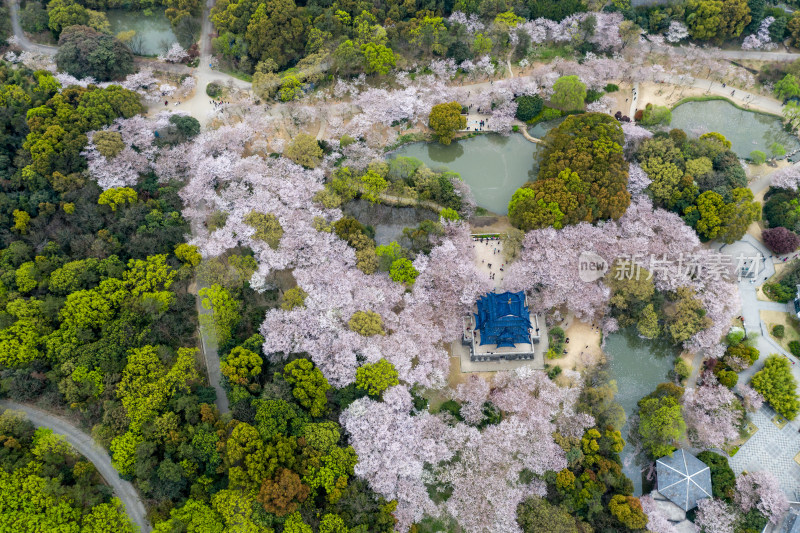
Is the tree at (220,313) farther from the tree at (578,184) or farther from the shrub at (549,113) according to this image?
the shrub at (549,113)

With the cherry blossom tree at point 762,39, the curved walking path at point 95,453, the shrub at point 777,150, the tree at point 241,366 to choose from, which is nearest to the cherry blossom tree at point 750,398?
the shrub at point 777,150

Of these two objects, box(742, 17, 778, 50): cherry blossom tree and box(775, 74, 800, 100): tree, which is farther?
box(742, 17, 778, 50): cherry blossom tree

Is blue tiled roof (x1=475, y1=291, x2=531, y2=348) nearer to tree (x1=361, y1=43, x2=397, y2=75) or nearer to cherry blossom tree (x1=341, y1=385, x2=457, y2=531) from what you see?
cherry blossom tree (x1=341, y1=385, x2=457, y2=531)

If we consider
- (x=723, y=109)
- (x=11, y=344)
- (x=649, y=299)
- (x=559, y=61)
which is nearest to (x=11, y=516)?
(x=11, y=344)

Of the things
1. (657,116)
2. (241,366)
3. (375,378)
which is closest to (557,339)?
(375,378)

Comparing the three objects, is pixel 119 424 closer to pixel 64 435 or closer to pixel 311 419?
pixel 64 435

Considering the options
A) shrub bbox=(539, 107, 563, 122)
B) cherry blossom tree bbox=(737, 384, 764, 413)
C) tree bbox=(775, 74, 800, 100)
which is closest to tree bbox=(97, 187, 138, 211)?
shrub bbox=(539, 107, 563, 122)
